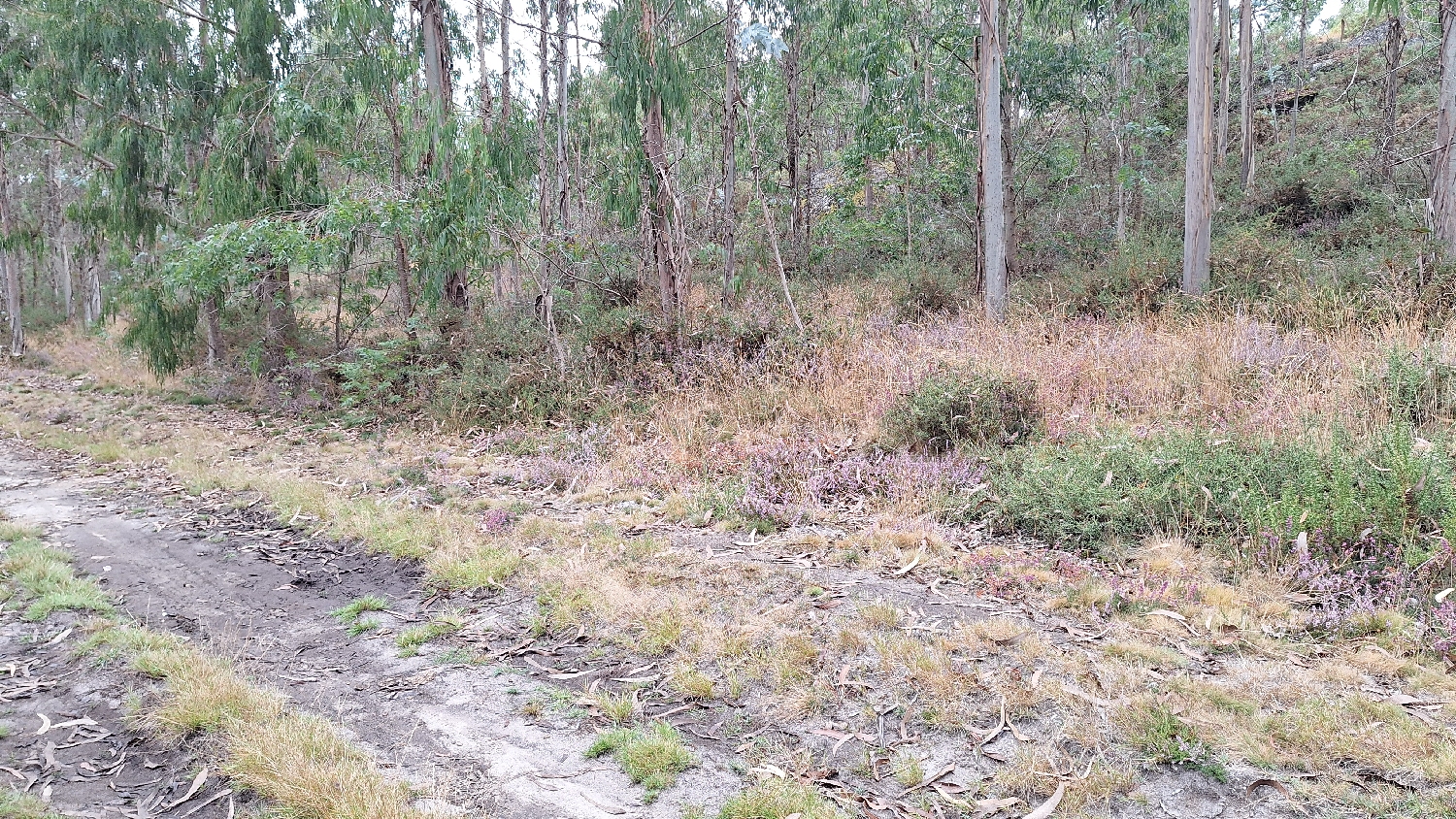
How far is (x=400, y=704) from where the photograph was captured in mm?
3539

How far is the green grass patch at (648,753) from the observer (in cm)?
292

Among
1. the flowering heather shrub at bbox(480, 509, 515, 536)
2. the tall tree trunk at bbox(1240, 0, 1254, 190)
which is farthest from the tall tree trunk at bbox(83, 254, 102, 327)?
the tall tree trunk at bbox(1240, 0, 1254, 190)

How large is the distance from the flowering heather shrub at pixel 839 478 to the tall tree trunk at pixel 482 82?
6023 mm

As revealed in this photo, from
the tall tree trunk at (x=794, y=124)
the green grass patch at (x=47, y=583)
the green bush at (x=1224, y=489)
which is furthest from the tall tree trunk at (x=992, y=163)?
the green grass patch at (x=47, y=583)

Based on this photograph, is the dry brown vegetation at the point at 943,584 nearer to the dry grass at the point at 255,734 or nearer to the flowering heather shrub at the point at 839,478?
the dry grass at the point at 255,734

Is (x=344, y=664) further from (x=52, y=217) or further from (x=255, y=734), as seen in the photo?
(x=52, y=217)

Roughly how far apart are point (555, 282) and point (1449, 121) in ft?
36.3

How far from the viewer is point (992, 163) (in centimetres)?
1084

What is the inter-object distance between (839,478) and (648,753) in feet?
10.9

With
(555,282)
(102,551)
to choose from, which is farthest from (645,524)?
(555,282)

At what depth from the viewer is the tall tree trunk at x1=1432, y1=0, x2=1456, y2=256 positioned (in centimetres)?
952

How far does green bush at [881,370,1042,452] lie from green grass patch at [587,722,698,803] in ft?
12.1

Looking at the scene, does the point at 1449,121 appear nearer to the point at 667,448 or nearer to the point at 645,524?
the point at 667,448

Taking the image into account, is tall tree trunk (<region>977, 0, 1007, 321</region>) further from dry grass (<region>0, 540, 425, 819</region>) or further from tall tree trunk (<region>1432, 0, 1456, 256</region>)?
dry grass (<region>0, 540, 425, 819</region>)
